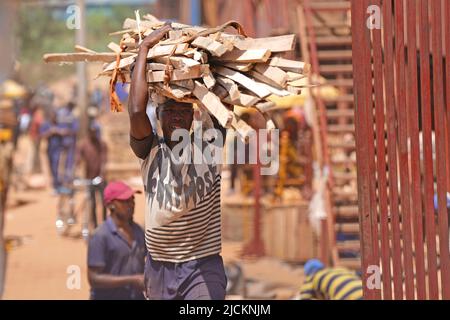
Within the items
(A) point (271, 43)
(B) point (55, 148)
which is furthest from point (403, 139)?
(B) point (55, 148)

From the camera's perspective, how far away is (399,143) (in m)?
6.29

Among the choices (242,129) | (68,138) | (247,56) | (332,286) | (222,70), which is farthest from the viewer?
(68,138)

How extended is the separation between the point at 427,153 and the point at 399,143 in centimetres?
20

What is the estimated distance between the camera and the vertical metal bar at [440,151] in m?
6.26

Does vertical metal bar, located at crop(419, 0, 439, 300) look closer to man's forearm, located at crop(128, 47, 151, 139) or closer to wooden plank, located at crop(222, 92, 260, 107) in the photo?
wooden plank, located at crop(222, 92, 260, 107)

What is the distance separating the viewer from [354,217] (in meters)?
12.7

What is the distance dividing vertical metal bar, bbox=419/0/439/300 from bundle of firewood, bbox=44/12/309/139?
2.90 ft

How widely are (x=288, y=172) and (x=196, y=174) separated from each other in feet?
38.1

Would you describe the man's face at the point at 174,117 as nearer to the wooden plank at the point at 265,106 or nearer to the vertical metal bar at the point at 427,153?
the wooden plank at the point at 265,106

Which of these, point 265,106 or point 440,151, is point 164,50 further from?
point 440,151

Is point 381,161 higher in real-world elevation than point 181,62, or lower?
lower

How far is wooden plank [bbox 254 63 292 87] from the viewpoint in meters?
A: 5.64

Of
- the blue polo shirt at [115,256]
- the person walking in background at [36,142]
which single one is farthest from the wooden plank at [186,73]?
the person walking in background at [36,142]
